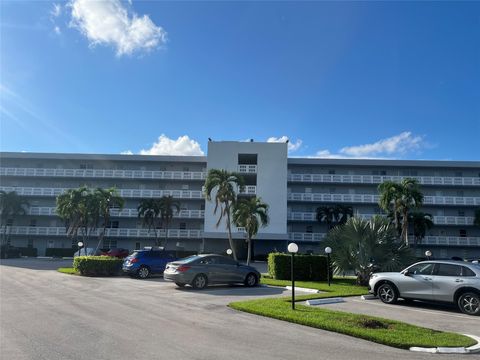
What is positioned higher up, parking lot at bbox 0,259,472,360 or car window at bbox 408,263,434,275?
car window at bbox 408,263,434,275

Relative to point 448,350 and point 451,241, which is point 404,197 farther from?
point 448,350

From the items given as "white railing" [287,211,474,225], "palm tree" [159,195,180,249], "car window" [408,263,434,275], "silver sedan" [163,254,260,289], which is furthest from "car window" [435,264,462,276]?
"white railing" [287,211,474,225]

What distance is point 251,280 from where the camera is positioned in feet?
59.1

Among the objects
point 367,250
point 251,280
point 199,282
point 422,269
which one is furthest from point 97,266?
point 422,269

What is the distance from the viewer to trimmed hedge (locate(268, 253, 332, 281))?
2152 centimetres

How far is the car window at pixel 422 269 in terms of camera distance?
12.8m

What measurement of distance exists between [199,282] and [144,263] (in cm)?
622

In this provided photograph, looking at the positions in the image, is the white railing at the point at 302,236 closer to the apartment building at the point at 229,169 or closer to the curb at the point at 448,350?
the apartment building at the point at 229,169

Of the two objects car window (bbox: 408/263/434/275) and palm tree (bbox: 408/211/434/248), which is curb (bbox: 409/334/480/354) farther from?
palm tree (bbox: 408/211/434/248)

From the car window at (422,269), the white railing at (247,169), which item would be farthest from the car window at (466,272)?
the white railing at (247,169)

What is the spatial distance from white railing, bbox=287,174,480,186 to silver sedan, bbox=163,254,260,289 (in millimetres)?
35092

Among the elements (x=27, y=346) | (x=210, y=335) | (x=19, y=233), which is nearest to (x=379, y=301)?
(x=210, y=335)

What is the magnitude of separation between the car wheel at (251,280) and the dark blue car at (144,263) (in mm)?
6513

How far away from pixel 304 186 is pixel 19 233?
37.0 m
